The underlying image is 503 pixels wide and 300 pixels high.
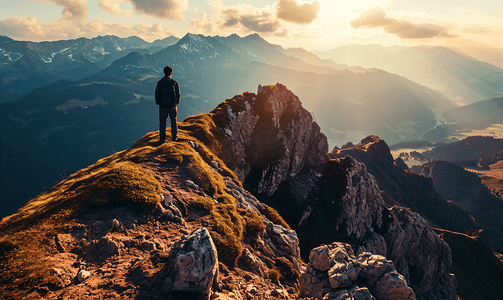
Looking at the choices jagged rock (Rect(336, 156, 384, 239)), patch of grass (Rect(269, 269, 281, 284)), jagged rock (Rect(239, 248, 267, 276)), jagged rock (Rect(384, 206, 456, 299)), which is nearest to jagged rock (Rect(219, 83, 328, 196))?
jagged rock (Rect(336, 156, 384, 239))

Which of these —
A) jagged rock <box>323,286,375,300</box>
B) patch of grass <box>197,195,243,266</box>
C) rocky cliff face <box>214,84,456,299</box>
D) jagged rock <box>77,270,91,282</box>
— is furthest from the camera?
rocky cliff face <box>214,84,456,299</box>

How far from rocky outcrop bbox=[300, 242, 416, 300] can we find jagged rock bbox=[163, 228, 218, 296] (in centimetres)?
618

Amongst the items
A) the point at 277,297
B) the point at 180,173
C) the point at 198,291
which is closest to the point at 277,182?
the point at 180,173

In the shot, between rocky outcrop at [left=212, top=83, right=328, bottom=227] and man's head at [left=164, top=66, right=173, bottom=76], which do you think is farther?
rocky outcrop at [left=212, top=83, right=328, bottom=227]

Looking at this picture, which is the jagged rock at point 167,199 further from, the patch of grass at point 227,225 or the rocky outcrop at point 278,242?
the rocky outcrop at point 278,242

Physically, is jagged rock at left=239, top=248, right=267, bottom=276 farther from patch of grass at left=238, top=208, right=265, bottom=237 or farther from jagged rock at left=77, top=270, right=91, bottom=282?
jagged rock at left=77, top=270, right=91, bottom=282

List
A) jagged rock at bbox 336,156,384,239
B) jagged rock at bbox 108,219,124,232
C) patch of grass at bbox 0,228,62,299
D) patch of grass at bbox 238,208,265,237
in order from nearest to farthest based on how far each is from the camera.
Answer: patch of grass at bbox 0,228,62,299 < jagged rock at bbox 108,219,124,232 < patch of grass at bbox 238,208,265,237 < jagged rock at bbox 336,156,384,239

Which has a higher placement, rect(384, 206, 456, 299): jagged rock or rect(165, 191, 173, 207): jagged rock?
rect(165, 191, 173, 207): jagged rock

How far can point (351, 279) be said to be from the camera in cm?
1173

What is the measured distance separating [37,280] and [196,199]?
9887 millimetres

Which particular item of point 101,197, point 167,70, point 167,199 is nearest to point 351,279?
point 167,199

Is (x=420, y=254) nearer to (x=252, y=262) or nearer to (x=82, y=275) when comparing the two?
(x=252, y=262)

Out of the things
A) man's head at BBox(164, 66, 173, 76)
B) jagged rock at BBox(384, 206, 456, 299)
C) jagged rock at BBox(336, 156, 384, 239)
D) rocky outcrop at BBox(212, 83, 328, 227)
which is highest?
man's head at BBox(164, 66, 173, 76)

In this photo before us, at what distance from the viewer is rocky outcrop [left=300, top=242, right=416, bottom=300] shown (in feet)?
36.3
